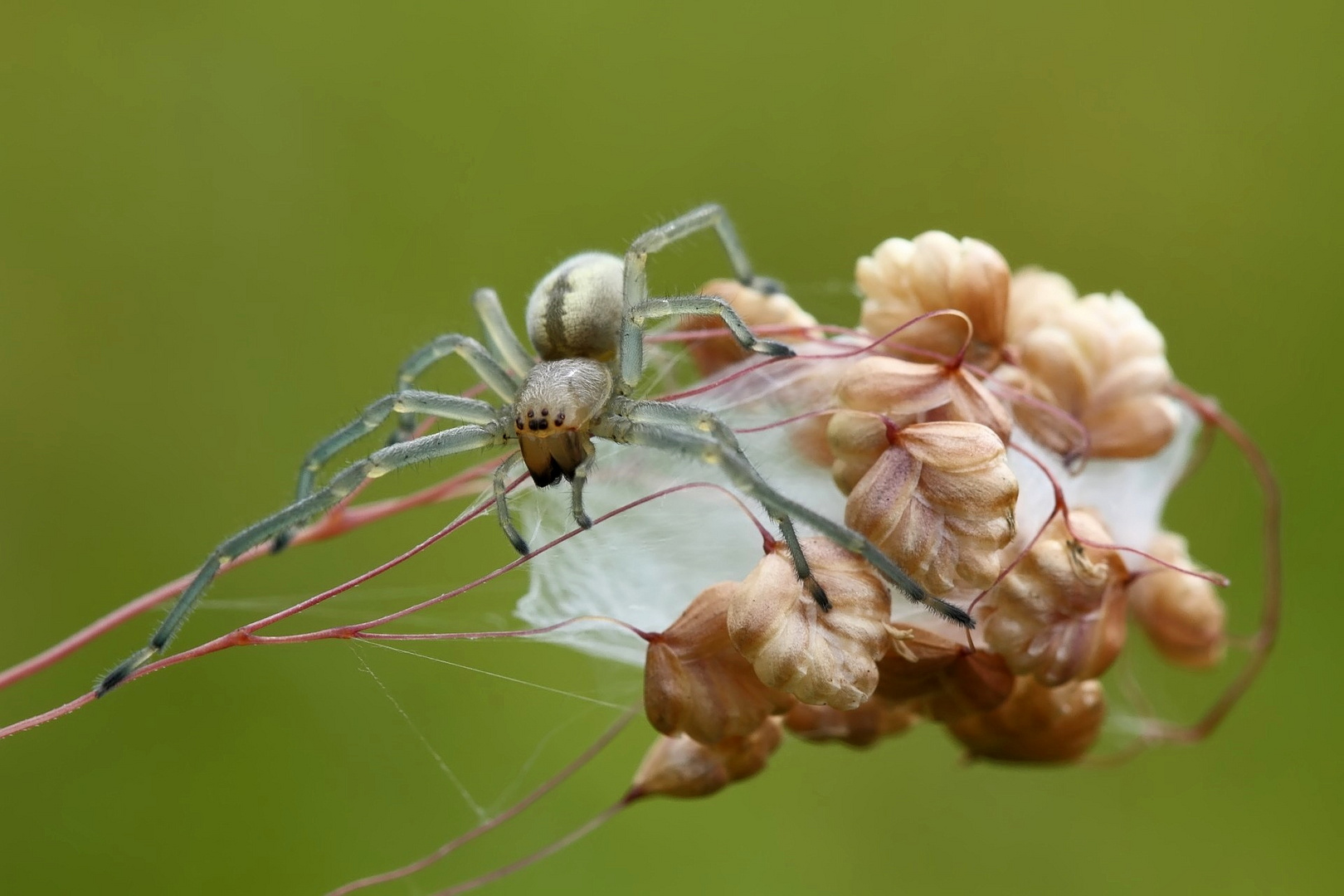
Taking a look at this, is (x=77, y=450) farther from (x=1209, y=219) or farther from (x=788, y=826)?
(x=1209, y=219)

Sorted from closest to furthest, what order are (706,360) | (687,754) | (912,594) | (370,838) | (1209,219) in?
1. (912,594)
2. (687,754)
3. (706,360)
4. (370,838)
5. (1209,219)

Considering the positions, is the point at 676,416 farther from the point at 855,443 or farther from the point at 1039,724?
the point at 1039,724

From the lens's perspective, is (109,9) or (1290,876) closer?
(1290,876)

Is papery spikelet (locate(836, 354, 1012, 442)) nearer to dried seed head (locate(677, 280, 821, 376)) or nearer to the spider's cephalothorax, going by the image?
dried seed head (locate(677, 280, 821, 376))

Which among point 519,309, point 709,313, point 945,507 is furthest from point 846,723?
point 519,309

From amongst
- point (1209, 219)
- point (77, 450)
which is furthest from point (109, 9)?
point (1209, 219)

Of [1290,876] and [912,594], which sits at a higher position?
[912,594]
